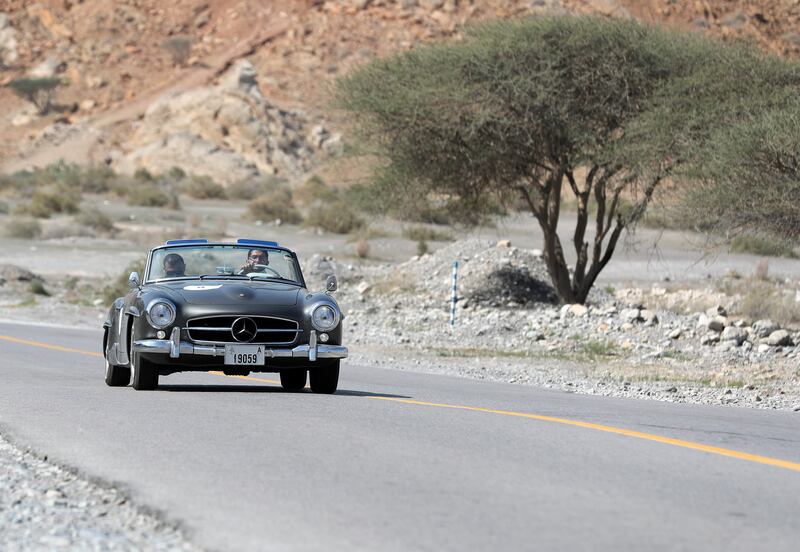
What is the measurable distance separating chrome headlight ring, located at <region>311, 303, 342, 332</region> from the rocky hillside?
74000 millimetres

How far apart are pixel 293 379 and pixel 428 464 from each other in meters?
6.33

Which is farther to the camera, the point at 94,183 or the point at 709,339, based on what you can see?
the point at 94,183

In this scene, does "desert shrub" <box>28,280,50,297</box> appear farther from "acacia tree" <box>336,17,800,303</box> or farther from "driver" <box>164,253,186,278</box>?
"driver" <box>164,253,186,278</box>

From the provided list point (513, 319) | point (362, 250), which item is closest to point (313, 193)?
point (362, 250)

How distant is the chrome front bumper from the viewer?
13.8m

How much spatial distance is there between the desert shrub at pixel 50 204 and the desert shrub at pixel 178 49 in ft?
98.4

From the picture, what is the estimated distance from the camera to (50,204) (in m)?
69.4

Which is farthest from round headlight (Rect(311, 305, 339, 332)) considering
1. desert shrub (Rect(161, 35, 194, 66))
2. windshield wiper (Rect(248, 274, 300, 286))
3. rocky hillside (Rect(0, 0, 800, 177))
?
desert shrub (Rect(161, 35, 194, 66))

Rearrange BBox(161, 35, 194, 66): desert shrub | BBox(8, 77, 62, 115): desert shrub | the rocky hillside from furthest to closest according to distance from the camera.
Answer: BBox(161, 35, 194, 66): desert shrub < BBox(8, 77, 62, 115): desert shrub < the rocky hillside

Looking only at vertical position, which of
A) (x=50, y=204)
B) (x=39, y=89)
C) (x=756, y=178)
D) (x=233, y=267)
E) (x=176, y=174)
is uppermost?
(x=39, y=89)

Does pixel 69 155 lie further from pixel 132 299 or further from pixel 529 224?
pixel 132 299

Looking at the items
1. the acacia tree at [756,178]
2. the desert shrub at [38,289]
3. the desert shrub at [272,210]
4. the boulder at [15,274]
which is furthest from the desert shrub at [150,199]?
the acacia tree at [756,178]

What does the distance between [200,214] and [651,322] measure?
153 ft

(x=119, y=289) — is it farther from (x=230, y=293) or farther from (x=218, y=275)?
(x=230, y=293)
